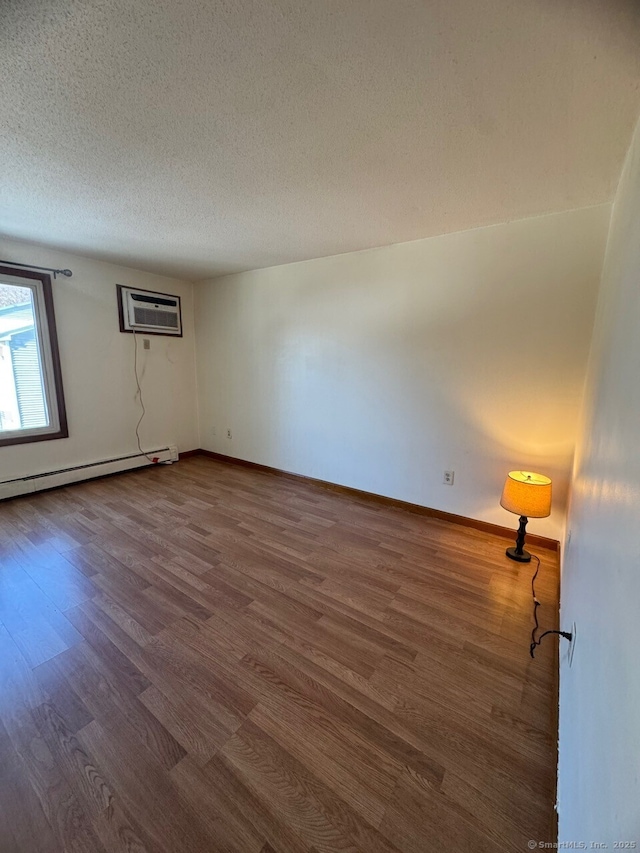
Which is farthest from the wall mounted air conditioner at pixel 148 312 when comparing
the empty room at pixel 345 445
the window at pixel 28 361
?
the window at pixel 28 361

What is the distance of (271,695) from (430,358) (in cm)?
234

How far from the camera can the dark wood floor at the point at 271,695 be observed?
2.99 feet

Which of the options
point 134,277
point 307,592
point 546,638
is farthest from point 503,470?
point 134,277

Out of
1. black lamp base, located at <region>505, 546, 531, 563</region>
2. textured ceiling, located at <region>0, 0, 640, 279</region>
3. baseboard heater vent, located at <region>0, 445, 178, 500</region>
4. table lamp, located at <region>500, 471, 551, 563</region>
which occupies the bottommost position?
black lamp base, located at <region>505, 546, 531, 563</region>

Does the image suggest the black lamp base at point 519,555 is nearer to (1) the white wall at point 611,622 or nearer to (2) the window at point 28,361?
(1) the white wall at point 611,622

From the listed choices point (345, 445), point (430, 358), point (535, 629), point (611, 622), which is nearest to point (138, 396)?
point (345, 445)

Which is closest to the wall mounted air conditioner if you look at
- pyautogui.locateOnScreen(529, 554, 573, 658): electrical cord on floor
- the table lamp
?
the table lamp

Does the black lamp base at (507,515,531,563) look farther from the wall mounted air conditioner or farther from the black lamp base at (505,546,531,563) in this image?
the wall mounted air conditioner

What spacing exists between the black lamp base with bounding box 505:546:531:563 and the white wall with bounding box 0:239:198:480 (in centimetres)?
392

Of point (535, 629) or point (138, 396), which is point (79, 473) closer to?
point (138, 396)

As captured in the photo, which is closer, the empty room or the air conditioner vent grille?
the empty room

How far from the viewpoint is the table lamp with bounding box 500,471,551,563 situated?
1999 mm

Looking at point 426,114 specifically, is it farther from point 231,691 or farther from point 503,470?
Result: point 231,691

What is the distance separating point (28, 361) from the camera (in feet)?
9.82
